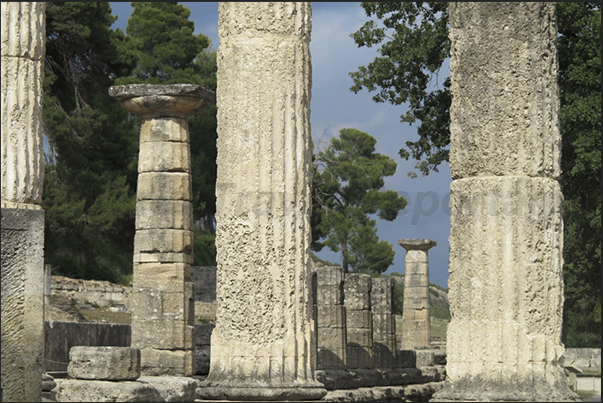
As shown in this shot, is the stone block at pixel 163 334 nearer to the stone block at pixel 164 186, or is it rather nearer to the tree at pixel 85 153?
the stone block at pixel 164 186

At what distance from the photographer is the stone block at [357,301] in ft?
59.2

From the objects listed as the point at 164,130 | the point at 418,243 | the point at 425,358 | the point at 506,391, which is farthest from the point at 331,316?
the point at 418,243

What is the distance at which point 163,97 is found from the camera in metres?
16.5

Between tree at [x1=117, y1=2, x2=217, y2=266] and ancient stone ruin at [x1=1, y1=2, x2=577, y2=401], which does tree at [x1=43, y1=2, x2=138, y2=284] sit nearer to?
tree at [x1=117, y1=2, x2=217, y2=266]

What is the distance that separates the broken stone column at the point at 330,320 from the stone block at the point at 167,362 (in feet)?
6.83

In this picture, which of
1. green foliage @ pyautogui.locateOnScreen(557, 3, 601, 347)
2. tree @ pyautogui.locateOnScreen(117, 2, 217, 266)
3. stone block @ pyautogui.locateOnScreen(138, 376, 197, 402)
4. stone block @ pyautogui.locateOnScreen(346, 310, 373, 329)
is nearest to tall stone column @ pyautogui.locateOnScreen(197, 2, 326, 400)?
stone block @ pyautogui.locateOnScreen(138, 376, 197, 402)

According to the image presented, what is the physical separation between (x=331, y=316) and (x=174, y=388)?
16.4 feet

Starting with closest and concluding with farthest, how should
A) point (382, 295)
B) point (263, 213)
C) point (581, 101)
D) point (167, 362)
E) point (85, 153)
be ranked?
point (263, 213)
point (167, 362)
point (581, 101)
point (382, 295)
point (85, 153)

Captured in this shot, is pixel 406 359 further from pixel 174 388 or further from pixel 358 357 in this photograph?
pixel 174 388

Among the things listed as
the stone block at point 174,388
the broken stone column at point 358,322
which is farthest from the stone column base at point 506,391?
the broken stone column at point 358,322

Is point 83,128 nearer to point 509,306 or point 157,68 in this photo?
point 157,68

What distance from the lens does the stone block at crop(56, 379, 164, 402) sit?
9.91m

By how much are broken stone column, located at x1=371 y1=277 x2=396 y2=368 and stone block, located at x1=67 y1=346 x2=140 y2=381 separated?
29.1 ft

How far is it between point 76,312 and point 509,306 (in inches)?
632
